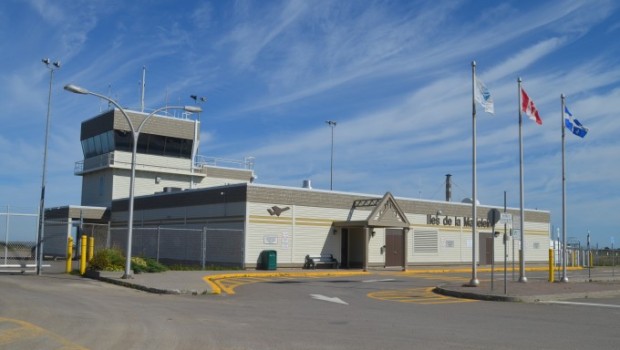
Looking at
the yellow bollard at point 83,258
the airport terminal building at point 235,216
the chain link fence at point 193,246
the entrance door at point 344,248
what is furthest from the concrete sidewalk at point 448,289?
the entrance door at point 344,248

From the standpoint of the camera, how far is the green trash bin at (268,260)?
107 feet

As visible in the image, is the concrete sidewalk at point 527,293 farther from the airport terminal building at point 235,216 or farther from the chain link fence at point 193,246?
the chain link fence at point 193,246

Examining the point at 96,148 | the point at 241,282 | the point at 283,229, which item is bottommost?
the point at 241,282

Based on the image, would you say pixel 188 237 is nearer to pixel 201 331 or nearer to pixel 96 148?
pixel 96 148

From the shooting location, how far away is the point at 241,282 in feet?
82.5

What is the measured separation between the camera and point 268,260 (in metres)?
32.5

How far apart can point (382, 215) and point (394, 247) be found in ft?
12.6

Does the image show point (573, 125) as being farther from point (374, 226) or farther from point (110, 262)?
point (110, 262)

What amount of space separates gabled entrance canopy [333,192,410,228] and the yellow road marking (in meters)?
25.4

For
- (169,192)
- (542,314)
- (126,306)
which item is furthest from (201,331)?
(169,192)

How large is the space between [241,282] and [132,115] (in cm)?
2484

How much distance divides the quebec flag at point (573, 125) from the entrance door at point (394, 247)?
44.1 feet

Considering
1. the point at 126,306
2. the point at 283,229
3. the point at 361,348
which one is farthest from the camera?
the point at 283,229

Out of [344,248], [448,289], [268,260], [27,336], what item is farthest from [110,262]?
[344,248]
